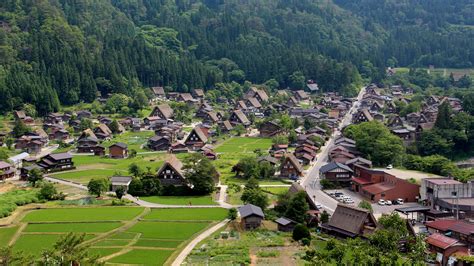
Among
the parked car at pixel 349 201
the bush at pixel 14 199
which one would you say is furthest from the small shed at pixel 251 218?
the bush at pixel 14 199

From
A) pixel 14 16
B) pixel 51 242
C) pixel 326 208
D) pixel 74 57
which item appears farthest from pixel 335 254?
pixel 14 16

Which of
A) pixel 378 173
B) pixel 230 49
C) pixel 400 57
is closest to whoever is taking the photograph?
pixel 378 173

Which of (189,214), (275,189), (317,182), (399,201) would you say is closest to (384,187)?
(399,201)

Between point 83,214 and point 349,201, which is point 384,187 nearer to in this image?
point 349,201

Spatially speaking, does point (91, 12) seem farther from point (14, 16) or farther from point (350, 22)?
point (350, 22)

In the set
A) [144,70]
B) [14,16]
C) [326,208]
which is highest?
[14,16]
